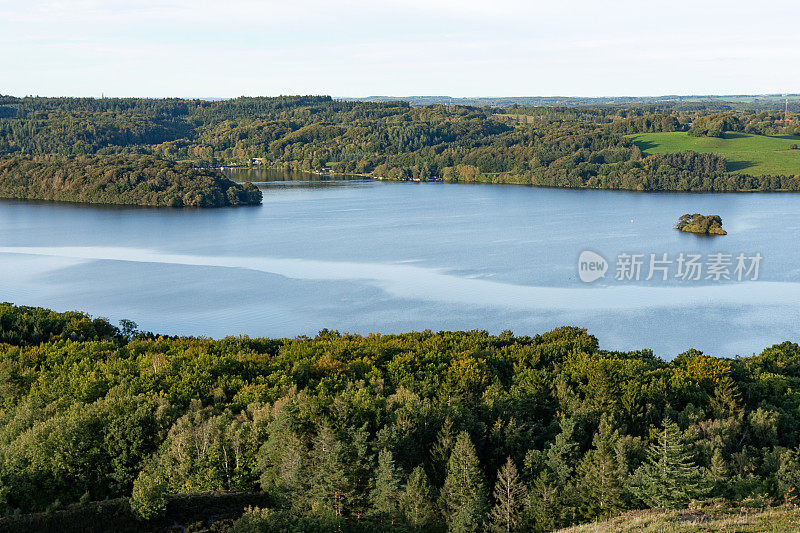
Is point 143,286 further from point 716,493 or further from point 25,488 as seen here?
point 716,493

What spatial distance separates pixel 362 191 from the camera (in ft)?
286

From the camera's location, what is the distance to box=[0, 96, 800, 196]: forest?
8994 cm

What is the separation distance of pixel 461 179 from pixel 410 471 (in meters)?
88.9

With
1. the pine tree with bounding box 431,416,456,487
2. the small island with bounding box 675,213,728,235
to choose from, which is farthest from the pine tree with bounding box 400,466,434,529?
the small island with bounding box 675,213,728,235

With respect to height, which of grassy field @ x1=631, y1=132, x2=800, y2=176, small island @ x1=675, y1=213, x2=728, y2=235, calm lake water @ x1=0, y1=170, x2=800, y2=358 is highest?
grassy field @ x1=631, y1=132, x2=800, y2=176

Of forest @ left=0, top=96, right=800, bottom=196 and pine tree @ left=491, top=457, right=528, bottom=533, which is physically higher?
forest @ left=0, top=96, right=800, bottom=196

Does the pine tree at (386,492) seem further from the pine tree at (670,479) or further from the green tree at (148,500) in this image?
the pine tree at (670,479)

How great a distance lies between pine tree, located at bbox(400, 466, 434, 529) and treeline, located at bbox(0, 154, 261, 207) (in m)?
62.3

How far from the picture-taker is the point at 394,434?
14.4 metres

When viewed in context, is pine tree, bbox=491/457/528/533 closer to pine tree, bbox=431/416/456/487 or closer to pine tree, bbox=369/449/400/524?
pine tree, bbox=431/416/456/487

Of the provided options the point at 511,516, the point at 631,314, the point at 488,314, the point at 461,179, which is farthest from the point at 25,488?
the point at 461,179

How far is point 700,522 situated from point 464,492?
371 cm

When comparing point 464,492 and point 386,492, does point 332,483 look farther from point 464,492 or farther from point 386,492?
point 464,492

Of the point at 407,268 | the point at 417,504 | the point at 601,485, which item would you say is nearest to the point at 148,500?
the point at 417,504
